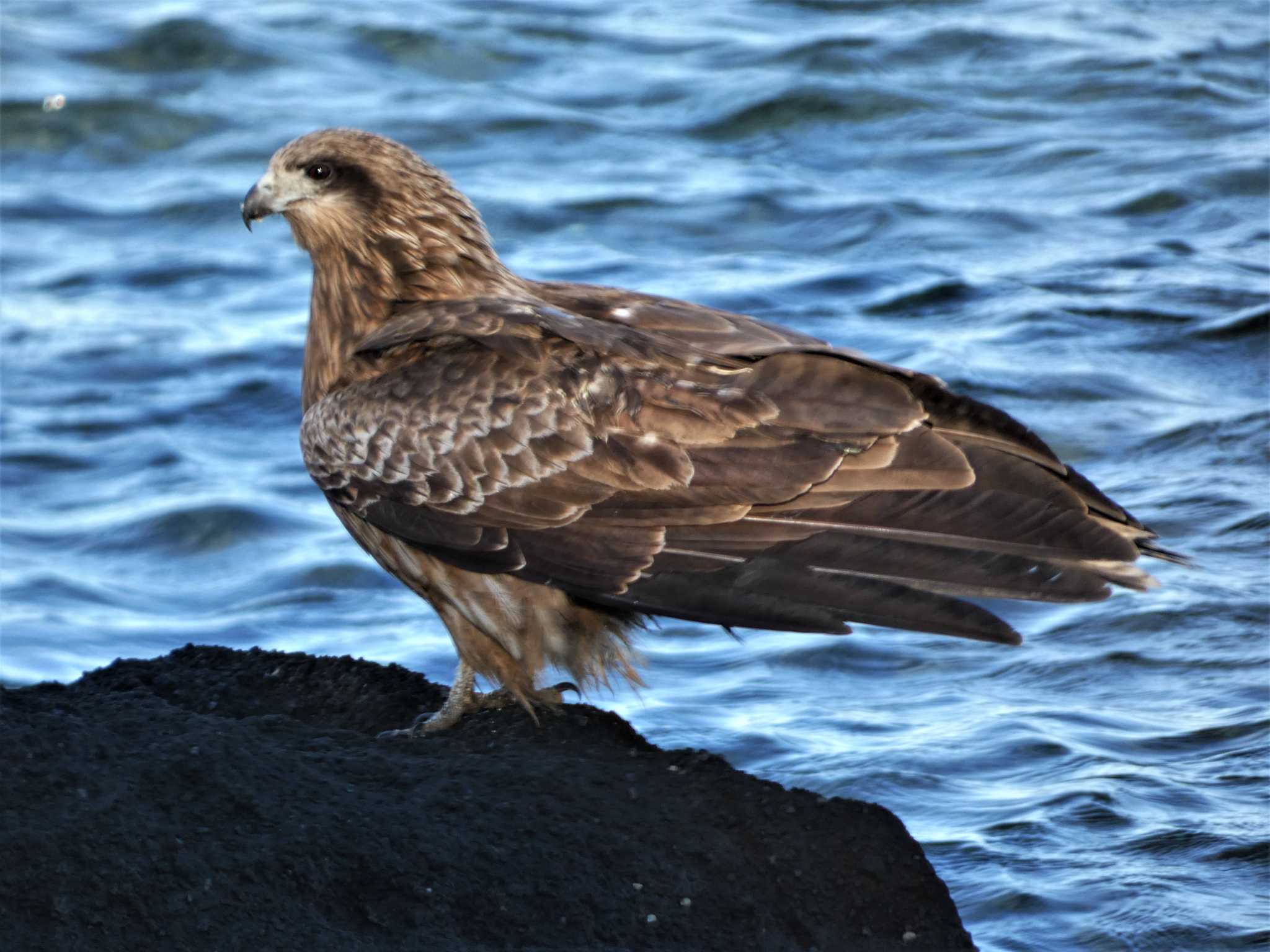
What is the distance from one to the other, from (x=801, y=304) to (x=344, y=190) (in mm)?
5978

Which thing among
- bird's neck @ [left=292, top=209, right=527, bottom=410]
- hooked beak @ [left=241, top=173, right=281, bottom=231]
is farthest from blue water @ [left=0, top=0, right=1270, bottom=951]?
hooked beak @ [left=241, top=173, right=281, bottom=231]

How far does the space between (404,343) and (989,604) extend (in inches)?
148

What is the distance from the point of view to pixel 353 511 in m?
5.82

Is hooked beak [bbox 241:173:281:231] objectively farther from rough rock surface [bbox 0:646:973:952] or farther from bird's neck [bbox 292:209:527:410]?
rough rock surface [bbox 0:646:973:952]

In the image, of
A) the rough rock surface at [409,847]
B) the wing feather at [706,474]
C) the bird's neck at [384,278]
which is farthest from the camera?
the bird's neck at [384,278]

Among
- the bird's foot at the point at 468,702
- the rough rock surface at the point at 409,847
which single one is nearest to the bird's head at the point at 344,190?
the bird's foot at the point at 468,702

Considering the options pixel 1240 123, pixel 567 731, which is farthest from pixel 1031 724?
pixel 1240 123

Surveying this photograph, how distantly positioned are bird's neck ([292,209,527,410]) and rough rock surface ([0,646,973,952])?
1.48 meters

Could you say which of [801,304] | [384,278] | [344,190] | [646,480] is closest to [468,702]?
[646,480]

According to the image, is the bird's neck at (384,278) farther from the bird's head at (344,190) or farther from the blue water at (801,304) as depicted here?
the blue water at (801,304)

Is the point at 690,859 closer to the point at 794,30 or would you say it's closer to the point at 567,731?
the point at 567,731

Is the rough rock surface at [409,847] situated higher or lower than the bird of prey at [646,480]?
lower

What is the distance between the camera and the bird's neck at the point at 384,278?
6.24 meters

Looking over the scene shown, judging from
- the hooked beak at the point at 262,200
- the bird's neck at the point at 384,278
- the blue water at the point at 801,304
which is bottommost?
the blue water at the point at 801,304
